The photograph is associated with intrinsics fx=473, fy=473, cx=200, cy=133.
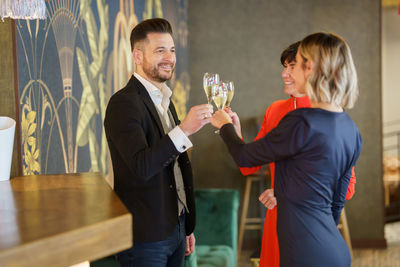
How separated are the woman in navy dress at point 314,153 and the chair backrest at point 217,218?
1.97 metres

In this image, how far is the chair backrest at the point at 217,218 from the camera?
363 cm

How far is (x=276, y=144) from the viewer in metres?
1.58

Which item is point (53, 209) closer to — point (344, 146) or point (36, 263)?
point (36, 263)

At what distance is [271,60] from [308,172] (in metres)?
3.70

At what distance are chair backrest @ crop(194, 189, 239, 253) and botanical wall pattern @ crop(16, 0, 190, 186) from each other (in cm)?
124

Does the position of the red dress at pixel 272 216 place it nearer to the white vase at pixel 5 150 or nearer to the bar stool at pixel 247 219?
the white vase at pixel 5 150

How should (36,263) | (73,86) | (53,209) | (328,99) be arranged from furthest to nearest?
(73,86)
(328,99)
(53,209)
(36,263)

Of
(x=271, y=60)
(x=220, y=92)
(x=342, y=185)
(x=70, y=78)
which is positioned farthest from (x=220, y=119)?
(x=271, y=60)

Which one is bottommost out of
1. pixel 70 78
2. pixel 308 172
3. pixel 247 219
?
pixel 247 219

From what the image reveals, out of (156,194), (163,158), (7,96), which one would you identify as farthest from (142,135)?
(7,96)

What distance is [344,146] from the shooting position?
5.17 ft

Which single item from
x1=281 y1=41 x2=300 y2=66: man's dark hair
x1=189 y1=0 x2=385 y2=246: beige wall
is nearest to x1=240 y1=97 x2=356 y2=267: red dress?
x1=281 y1=41 x2=300 y2=66: man's dark hair

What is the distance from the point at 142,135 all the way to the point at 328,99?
622 millimetres

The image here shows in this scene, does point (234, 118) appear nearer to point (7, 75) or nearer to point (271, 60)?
point (7, 75)
